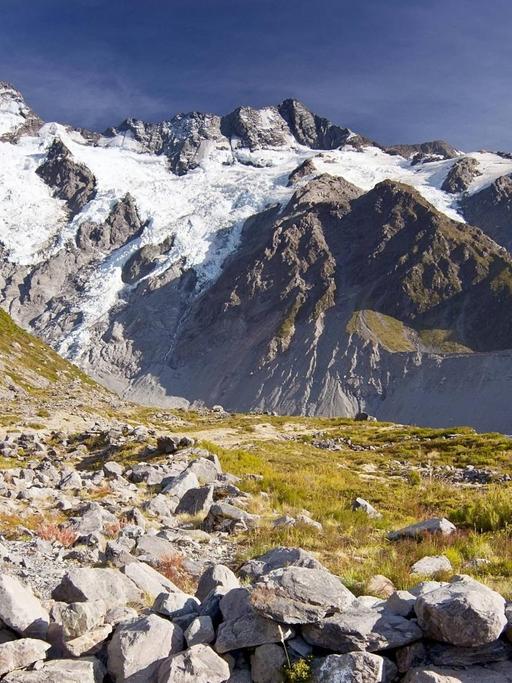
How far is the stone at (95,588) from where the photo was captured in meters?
7.14

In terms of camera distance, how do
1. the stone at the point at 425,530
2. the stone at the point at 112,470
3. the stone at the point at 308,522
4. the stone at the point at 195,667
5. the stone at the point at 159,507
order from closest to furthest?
the stone at the point at 195,667 → the stone at the point at 425,530 → the stone at the point at 308,522 → the stone at the point at 159,507 → the stone at the point at 112,470

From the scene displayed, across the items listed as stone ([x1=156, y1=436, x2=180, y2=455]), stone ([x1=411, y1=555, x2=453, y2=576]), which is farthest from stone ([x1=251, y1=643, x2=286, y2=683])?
stone ([x1=156, y1=436, x2=180, y2=455])

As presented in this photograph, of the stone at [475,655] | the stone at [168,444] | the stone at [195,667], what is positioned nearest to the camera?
the stone at [195,667]

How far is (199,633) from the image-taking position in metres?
6.32

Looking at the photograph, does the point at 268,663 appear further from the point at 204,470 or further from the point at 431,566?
the point at 204,470

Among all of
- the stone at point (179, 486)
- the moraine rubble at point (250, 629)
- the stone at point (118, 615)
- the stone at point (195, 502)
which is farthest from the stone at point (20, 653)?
the stone at point (179, 486)

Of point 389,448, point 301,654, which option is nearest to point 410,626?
point 301,654

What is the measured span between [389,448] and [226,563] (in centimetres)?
3397

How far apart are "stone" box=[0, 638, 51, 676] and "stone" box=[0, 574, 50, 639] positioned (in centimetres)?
29

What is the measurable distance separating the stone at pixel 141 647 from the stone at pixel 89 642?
16cm

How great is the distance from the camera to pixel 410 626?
6129mm

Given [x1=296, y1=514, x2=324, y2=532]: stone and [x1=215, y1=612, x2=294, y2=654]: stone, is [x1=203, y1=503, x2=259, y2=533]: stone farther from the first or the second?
[x1=215, y1=612, x2=294, y2=654]: stone

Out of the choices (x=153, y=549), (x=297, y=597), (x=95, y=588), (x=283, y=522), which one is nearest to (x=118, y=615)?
(x=95, y=588)

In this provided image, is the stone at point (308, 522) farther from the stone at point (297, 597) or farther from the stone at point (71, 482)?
the stone at point (71, 482)
